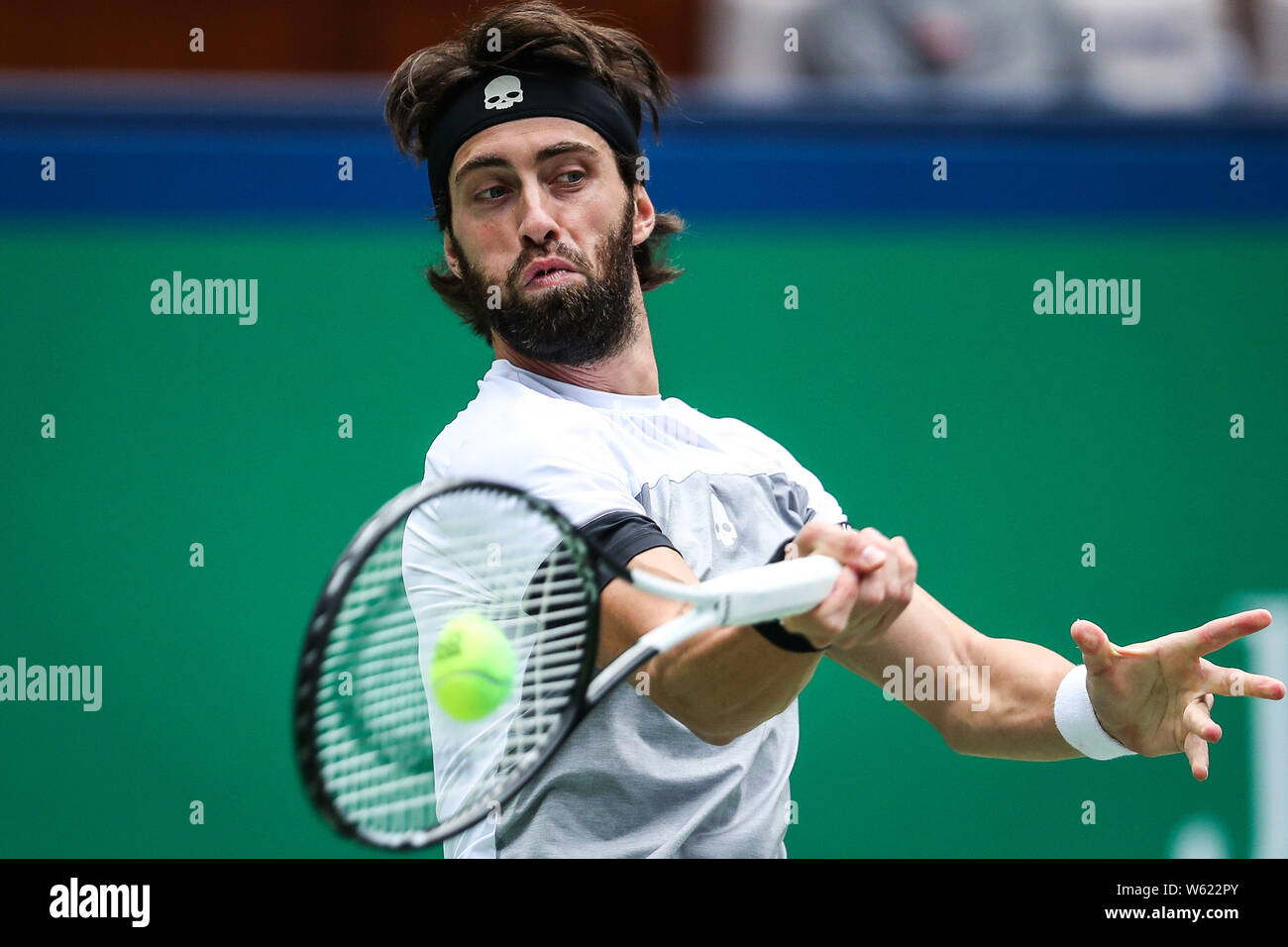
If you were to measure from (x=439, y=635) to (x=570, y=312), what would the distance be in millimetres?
647

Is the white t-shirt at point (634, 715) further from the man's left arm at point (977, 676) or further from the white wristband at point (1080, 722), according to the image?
the white wristband at point (1080, 722)

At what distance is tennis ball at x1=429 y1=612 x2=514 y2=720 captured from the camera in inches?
64.6

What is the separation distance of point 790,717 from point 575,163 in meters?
0.89

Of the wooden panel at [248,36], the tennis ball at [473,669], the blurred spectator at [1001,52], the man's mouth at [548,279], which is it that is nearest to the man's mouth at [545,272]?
the man's mouth at [548,279]

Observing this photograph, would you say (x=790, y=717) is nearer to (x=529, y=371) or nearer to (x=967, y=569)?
(x=529, y=371)

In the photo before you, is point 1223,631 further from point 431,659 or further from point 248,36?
point 248,36

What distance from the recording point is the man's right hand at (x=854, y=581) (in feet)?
5.17

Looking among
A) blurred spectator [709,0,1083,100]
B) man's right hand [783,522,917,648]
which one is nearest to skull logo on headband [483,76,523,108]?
man's right hand [783,522,917,648]

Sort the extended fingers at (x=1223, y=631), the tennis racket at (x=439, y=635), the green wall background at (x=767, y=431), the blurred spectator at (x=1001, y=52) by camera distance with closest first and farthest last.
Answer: the tennis racket at (x=439, y=635), the extended fingers at (x=1223, y=631), the green wall background at (x=767, y=431), the blurred spectator at (x=1001, y=52)

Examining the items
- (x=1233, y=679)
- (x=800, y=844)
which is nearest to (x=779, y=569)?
(x=1233, y=679)

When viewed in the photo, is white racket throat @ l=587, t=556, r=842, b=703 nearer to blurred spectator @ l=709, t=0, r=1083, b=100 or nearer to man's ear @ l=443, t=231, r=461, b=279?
man's ear @ l=443, t=231, r=461, b=279

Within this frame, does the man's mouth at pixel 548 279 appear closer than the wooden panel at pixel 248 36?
Yes

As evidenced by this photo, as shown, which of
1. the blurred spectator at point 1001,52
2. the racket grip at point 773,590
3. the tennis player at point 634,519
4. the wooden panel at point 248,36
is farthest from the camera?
the wooden panel at point 248,36

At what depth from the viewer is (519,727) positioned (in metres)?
1.71
